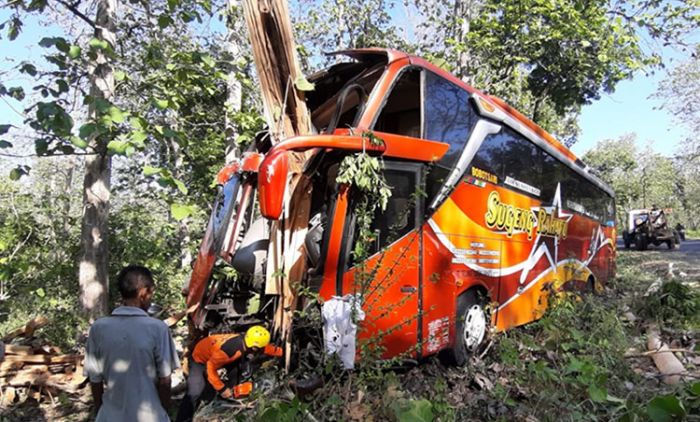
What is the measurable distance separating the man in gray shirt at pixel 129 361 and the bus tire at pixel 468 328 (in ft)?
10.8

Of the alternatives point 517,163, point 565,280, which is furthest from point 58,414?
point 565,280

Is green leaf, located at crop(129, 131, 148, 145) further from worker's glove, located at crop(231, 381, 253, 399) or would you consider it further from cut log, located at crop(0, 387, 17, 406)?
cut log, located at crop(0, 387, 17, 406)

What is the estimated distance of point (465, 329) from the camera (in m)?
5.18

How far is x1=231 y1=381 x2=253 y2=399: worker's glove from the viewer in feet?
12.4

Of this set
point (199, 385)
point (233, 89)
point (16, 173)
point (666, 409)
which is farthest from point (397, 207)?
point (233, 89)

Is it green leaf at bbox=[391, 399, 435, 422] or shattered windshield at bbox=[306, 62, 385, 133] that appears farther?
shattered windshield at bbox=[306, 62, 385, 133]

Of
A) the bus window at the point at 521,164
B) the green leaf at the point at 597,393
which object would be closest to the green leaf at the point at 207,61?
the bus window at the point at 521,164

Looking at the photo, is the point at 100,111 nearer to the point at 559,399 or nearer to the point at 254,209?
the point at 254,209

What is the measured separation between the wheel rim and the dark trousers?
8.65 feet

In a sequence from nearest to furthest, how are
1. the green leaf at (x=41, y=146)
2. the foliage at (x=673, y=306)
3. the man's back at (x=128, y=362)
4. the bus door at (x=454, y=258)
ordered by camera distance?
the man's back at (x=128, y=362) → the green leaf at (x=41, y=146) → the bus door at (x=454, y=258) → the foliage at (x=673, y=306)

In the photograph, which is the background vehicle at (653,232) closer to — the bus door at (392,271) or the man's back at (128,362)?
the bus door at (392,271)

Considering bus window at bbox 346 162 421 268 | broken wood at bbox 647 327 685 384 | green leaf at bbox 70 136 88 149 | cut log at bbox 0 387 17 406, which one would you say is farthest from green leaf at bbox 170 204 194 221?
broken wood at bbox 647 327 685 384

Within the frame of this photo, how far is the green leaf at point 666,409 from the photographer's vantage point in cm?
262

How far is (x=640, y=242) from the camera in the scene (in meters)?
25.9
